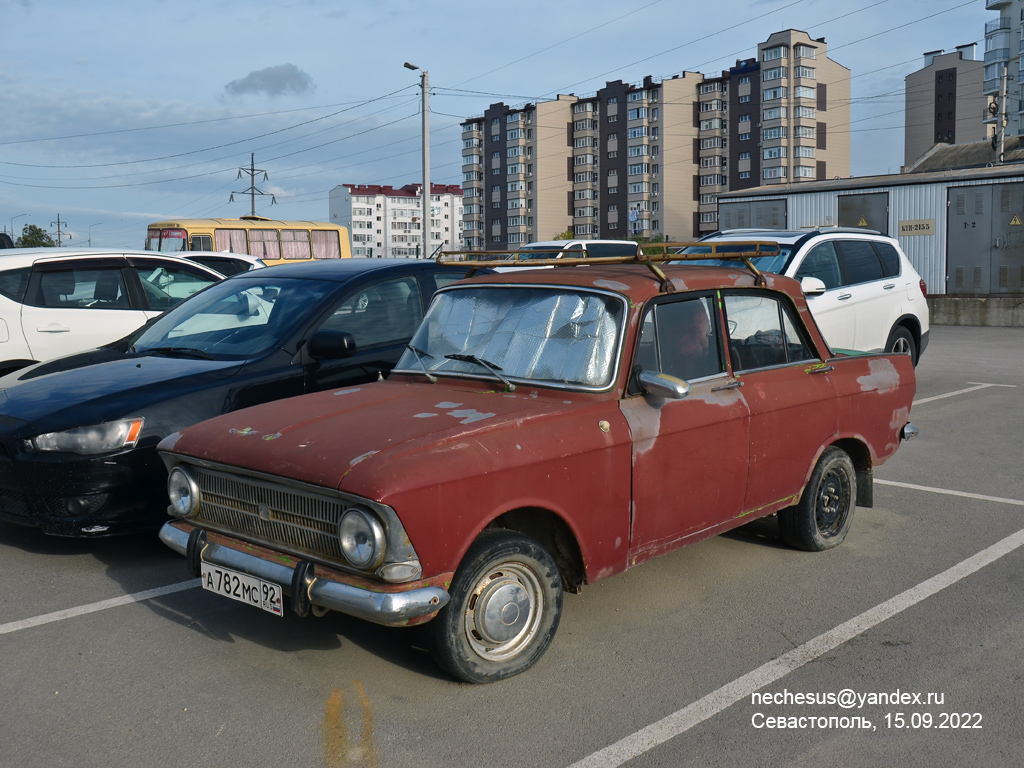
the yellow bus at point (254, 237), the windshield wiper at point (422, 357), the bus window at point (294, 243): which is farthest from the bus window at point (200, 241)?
the windshield wiper at point (422, 357)

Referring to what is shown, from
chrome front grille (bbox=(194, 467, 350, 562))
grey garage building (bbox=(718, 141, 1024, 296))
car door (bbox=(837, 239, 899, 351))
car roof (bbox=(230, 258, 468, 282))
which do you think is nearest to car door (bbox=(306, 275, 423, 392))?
car roof (bbox=(230, 258, 468, 282))

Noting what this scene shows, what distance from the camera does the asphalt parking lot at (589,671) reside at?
133 inches

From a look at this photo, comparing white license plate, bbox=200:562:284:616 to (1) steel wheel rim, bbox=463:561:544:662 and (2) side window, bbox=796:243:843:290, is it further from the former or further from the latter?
(2) side window, bbox=796:243:843:290

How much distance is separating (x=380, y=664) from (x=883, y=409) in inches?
137

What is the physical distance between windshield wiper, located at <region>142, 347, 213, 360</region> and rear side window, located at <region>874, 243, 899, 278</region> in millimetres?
8259

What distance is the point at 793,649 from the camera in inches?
165

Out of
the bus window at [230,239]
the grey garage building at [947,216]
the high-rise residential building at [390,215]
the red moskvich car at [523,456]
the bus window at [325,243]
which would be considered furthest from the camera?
the high-rise residential building at [390,215]

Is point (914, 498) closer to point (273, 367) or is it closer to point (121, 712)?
point (273, 367)

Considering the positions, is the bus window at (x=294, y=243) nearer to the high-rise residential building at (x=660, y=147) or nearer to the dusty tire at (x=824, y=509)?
the dusty tire at (x=824, y=509)

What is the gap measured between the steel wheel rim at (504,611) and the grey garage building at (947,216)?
85.4 feet

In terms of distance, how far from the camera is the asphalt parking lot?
3375 millimetres

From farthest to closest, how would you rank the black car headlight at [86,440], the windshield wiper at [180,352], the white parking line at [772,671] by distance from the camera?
the windshield wiper at [180,352]
the black car headlight at [86,440]
the white parking line at [772,671]

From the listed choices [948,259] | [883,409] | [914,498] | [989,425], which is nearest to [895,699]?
[883,409]

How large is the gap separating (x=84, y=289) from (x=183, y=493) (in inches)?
204
